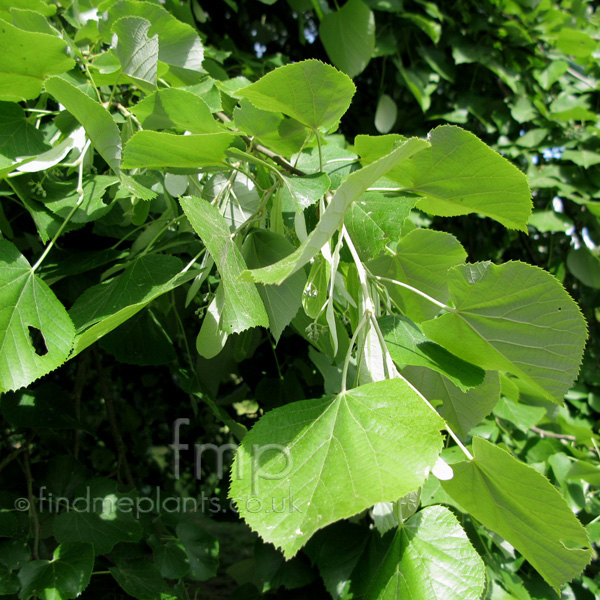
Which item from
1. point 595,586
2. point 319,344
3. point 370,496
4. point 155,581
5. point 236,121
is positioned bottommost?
point 595,586

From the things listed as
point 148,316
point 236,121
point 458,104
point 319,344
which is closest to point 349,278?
point 319,344

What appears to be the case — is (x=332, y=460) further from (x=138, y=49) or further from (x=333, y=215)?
(x=138, y=49)

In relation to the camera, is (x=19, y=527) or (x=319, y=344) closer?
(x=319, y=344)

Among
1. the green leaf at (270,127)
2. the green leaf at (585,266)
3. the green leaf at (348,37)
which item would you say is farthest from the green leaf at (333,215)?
the green leaf at (585,266)

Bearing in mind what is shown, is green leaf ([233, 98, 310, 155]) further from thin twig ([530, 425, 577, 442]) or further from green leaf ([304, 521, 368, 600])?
thin twig ([530, 425, 577, 442])

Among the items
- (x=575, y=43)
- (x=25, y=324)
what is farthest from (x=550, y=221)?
(x=25, y=324)

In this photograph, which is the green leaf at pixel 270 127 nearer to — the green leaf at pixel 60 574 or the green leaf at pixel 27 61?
the green leaf at pixel 27 61

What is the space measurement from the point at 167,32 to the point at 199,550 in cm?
98

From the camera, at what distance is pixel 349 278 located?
2.19ft

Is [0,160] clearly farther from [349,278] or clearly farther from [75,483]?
[75,483]

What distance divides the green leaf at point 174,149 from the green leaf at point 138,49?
7.9 inches

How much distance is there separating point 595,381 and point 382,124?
1.17 metres

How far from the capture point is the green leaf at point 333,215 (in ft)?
1.42

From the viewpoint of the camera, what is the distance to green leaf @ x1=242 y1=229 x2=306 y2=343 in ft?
2.06
